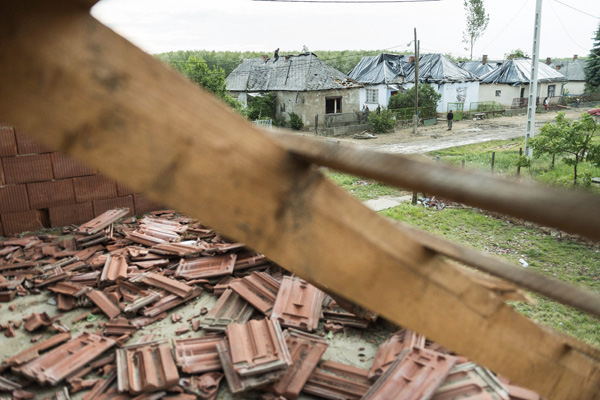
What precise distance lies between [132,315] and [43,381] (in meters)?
1.33

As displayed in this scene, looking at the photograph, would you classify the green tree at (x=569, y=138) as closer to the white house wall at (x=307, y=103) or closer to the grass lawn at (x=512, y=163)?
the grass lawn at (x=512, y=163)

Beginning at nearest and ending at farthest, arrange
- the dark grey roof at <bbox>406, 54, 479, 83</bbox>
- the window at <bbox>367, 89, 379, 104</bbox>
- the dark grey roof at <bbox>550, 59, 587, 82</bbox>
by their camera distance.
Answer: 1. the window at <bbox>367, 89, 379, 104</bbox>
2. the dark grey roof at <bbox>406, 54, 479, 83</bbox>
3. the dark grey roof at <bbox>550, 59, 587, 82</bbox>

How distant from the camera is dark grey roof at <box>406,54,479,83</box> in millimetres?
36656

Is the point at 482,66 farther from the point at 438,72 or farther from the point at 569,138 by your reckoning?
the point at 569,138

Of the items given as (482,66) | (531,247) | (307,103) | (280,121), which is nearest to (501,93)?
(482,66)

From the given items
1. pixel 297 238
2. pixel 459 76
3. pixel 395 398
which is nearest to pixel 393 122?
pixel 459 76

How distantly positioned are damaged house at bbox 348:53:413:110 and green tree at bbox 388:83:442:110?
1936mm

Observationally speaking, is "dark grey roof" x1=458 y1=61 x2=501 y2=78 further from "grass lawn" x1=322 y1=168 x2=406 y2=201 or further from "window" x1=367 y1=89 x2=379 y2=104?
"grass lawn" x1=322 y1=168 x2=406 y2=201

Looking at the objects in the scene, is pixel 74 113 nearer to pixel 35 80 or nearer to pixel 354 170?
pixel 35 80

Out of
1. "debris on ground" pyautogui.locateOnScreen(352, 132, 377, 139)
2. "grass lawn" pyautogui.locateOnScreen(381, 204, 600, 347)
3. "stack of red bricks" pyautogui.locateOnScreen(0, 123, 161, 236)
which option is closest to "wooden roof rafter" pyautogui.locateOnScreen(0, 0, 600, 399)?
"grass lawn" pyautogui.locateOnScreen(381, 204, 600, 347)

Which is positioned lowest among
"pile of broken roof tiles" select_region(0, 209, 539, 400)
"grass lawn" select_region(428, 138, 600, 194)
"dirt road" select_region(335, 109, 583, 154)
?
"pile of broken roof tiles" select_region(0, 209, 539, 400)

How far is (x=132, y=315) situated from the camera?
5328mm

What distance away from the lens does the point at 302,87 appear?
27.9 metres

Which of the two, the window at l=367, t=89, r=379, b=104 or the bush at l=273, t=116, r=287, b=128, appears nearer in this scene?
the bush at l=273, t=116, r=287, b=128
